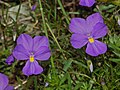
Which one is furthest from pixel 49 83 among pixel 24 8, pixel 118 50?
pixel 24 8

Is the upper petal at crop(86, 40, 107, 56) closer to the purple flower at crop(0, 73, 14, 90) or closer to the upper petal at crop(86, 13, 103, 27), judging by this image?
the upper petal at crop(86, 13, 103, 27)

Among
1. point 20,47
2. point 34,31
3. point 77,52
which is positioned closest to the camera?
point 20,47

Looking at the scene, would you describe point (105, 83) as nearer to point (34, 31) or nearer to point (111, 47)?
point (111, 47)

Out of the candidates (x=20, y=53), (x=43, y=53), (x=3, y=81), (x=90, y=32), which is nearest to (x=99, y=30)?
(x=90, y=32)

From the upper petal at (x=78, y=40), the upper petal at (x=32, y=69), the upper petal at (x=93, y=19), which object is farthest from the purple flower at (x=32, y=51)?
the upper petal at (x=93, y=19)

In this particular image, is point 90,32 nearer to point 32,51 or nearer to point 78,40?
point 78,40

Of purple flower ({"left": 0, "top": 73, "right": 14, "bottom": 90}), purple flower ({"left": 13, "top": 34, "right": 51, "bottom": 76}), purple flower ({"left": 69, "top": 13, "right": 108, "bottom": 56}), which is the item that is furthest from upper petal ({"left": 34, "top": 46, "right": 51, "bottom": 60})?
purple flower ({"left": 0, "top": 73, "right": 14, "bottom": 90})
